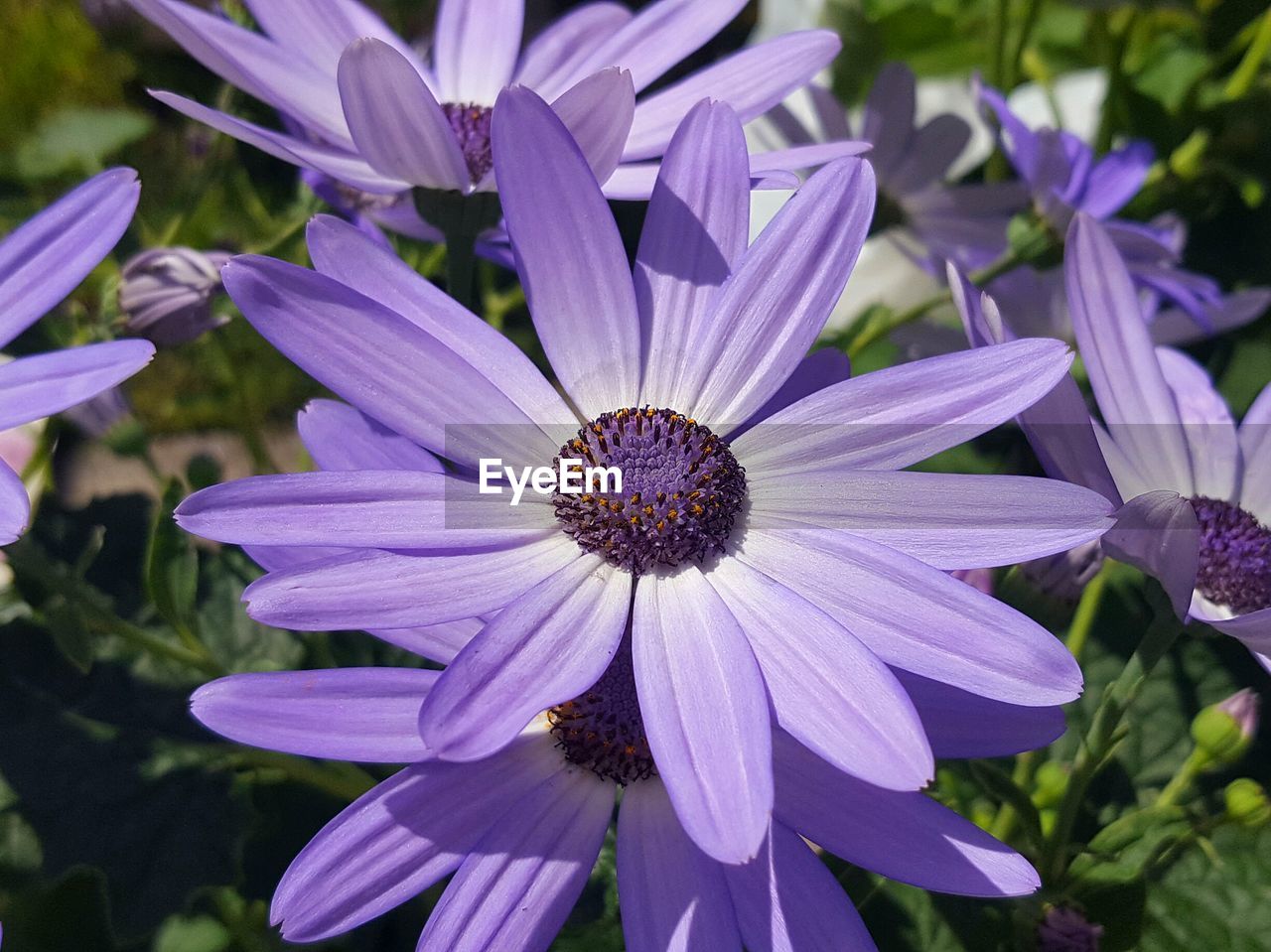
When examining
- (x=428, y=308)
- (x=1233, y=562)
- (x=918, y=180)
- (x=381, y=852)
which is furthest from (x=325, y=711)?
(x=918, y=180)

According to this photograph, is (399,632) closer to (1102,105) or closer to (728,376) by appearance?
(728,376)

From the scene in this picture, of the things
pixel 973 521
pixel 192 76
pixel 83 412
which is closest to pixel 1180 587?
pixel 973 521

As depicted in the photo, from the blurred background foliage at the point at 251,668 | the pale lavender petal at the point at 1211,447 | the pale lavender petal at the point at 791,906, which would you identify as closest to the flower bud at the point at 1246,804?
the blurred background foliage at the point at 251,668

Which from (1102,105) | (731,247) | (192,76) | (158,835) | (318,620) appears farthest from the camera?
(1102,105)

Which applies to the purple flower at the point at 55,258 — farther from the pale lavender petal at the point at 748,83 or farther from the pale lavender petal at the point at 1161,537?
the pale lavender petal at the point at 1161,537

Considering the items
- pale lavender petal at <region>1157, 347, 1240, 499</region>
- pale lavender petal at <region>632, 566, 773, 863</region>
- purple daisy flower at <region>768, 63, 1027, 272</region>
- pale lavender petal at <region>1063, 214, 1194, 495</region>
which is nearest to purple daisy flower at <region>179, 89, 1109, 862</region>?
pale lavender petal at <region>632, 566, 773, 863</region>

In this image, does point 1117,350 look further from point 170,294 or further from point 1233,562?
point 170,294

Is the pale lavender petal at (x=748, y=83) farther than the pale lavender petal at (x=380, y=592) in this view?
Yes
